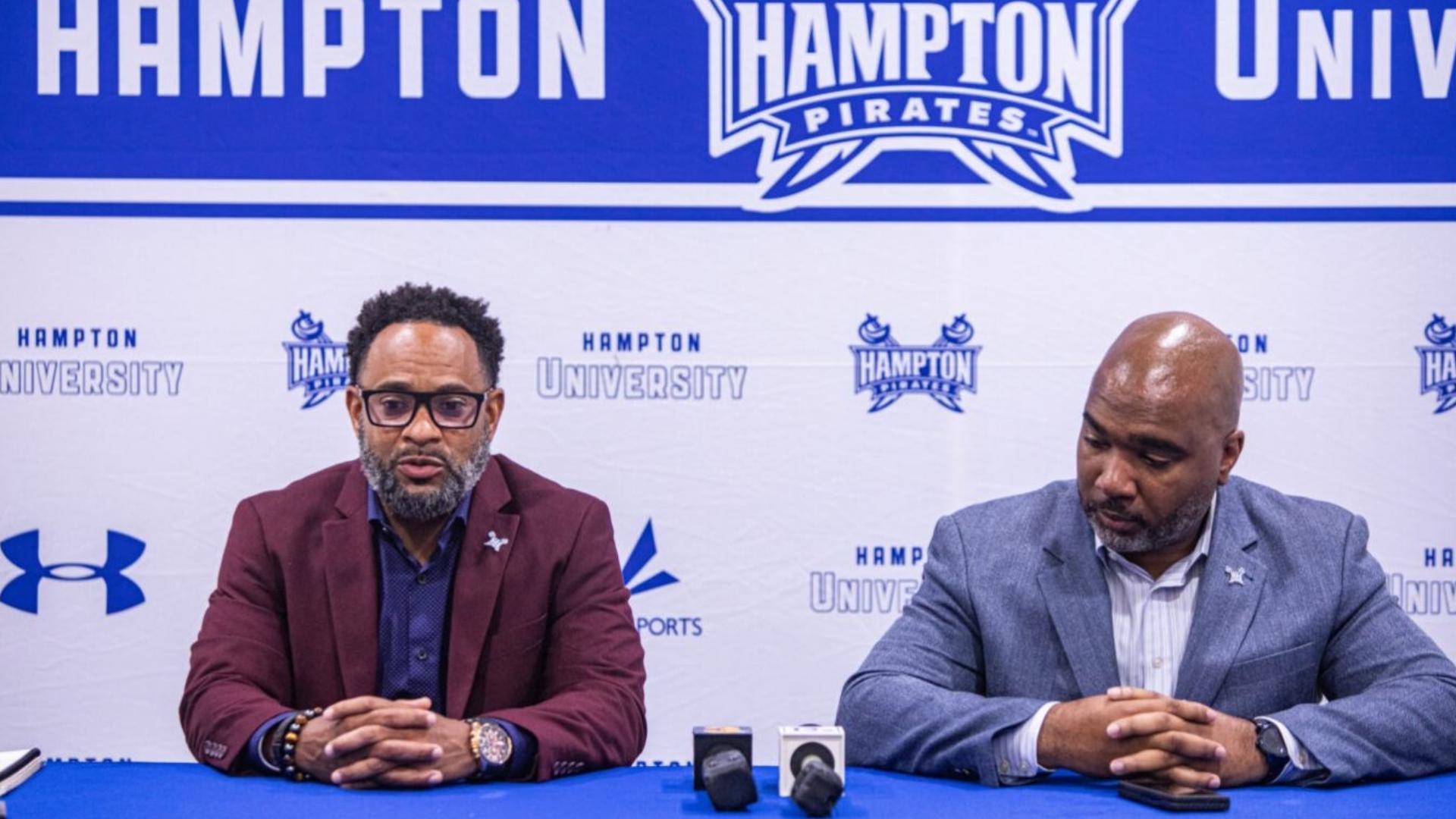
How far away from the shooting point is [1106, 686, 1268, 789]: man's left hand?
6.72ft

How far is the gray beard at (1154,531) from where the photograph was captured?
8.01ft

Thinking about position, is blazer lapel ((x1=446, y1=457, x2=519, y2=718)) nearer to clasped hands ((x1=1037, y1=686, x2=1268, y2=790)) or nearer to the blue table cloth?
the blue table cloth

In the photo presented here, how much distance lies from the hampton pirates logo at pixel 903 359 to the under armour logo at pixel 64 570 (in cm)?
170

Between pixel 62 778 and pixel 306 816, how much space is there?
447 mm

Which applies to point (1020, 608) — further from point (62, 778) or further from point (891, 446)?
point (62, 778)

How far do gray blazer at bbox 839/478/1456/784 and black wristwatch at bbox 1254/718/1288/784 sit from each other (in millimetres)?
131

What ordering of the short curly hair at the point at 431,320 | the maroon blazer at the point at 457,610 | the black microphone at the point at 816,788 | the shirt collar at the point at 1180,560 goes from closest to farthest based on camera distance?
the black microphone at the point at 816,788 < the shirt collar at the point at 1180,560 < the maroon blazer at the point at 457,610 < the short curly hair at the point at 431,320

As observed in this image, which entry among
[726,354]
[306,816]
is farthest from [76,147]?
[306,816]

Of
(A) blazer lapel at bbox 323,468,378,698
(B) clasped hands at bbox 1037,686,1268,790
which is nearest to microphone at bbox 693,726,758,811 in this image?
(B) clasped hands at bbox 1037,686,1268,790

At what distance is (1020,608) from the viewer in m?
2.47

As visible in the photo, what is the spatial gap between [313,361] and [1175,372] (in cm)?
196

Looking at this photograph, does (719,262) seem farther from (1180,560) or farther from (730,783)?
(730,783)

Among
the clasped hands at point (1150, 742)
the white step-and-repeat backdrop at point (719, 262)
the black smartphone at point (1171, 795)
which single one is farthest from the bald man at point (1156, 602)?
the white step-and-repeat backdrop at point (719, 262)

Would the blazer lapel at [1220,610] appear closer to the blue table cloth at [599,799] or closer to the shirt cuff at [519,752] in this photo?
the blue table cloth at [599,799]
